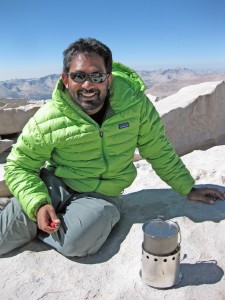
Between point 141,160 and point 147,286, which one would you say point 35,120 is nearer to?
point 147,286

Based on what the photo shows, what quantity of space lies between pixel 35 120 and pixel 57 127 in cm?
20

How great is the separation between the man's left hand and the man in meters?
0.04

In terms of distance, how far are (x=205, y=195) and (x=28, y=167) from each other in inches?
65.2

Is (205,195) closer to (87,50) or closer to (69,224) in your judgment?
(69,224)

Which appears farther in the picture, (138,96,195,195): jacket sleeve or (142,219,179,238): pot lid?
(138,96,195,195): jacket sleeve

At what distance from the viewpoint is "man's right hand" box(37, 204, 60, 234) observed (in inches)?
110

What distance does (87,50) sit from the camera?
298 centimetres

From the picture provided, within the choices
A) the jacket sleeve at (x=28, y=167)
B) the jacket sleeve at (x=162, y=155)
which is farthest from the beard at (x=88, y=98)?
the jacket sleeve at (x=162, y=155)

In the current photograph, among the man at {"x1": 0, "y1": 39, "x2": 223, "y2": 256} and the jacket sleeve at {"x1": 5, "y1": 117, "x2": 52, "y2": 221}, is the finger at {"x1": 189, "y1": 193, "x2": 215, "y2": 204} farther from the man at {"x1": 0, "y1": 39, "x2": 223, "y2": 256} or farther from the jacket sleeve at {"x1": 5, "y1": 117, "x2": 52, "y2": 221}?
the jacket sleeve at {"x1": 5, "y1": 117, "x2": 52, "y2": 221}

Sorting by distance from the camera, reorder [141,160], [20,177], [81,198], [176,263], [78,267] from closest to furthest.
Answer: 1. [176,263]
2. [78,267]
3. [20,177]
4. [81,198]
5. [141,160]

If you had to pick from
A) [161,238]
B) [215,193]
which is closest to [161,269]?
[161,238]

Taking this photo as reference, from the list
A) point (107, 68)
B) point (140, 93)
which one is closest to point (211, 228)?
point (140, 93)

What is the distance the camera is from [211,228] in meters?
3.10

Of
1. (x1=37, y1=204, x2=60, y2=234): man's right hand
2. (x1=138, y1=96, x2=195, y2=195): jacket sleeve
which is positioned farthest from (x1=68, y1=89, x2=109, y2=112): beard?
(x1=37, y1=204, x2=60, y2=234): man's right hand
